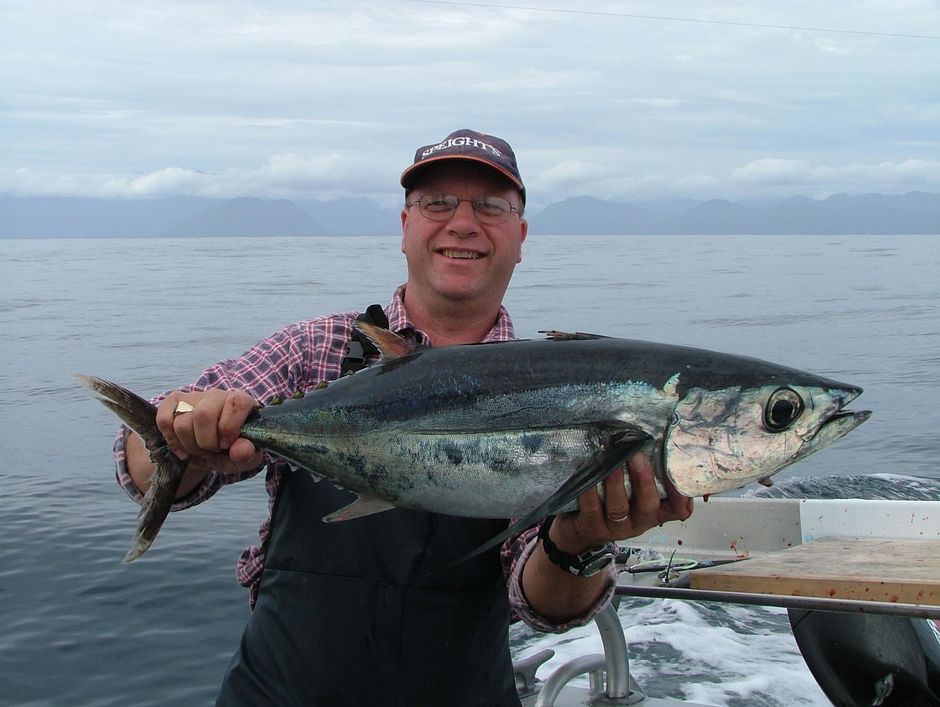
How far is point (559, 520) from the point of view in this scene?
9.54 ft

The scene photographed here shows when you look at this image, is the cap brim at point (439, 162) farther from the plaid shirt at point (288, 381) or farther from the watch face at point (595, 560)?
the watch face at point (595, 560)

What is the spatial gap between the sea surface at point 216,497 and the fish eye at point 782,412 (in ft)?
16.2

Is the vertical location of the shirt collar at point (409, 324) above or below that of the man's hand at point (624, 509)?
above

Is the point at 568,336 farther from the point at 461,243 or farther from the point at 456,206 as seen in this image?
the point at 456,206

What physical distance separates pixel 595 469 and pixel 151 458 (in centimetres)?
140

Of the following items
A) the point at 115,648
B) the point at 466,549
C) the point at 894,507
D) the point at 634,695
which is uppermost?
the point at 466,549

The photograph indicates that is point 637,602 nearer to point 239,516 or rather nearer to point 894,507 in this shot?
point 894,507

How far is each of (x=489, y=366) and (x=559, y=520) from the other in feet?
1.87

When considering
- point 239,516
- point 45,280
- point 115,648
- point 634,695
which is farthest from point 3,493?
point 45,280

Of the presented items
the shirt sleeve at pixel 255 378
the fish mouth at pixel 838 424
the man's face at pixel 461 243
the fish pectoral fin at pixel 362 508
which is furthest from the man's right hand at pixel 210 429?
the fish mouth at pixel 838 424

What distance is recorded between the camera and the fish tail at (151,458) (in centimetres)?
280

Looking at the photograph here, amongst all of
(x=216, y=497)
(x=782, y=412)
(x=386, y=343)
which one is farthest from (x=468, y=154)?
(x=216, y=497)

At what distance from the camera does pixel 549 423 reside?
2596 millimetres

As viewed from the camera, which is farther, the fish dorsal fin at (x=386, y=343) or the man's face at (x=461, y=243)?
the man's face at (x=461, y=243)
